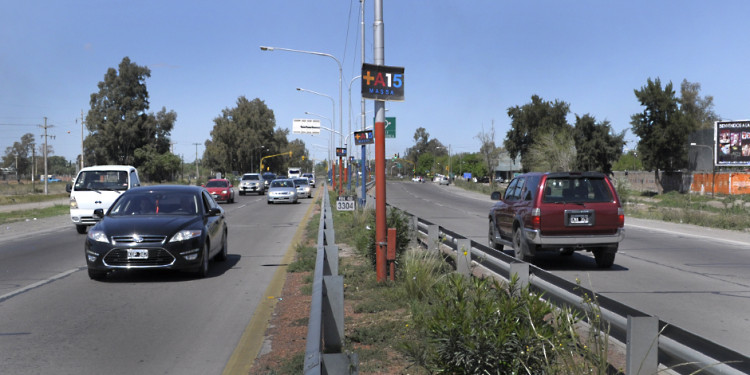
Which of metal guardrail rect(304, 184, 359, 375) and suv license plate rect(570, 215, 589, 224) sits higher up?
suv license plate rect(570, 215, 589, 224)

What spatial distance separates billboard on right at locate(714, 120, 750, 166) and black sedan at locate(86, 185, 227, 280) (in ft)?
170

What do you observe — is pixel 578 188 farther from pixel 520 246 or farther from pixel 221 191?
pixel 221 191

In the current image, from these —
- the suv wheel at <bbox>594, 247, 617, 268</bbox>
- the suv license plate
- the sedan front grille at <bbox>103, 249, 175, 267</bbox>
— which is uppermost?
the suv license plate

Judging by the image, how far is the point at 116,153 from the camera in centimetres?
8450

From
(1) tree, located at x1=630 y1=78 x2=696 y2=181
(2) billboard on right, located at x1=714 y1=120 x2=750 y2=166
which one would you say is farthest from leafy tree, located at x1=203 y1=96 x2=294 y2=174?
(2) billboard on right, located at x1=714 y1=120 x2=750 y2=166

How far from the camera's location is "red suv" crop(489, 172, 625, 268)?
1101 centimetres

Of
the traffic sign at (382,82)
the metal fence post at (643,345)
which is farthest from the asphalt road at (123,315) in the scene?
the metal fence post at (643,345)

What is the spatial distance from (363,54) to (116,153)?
225 feet

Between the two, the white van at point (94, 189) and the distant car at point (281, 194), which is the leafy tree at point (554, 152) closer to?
the distant car at point (281, 194)

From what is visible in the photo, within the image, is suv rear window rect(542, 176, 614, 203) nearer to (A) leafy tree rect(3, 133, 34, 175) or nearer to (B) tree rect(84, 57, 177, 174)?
(B) tree rect(84, 57, 177, 174)

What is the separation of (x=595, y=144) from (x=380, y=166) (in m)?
63.4

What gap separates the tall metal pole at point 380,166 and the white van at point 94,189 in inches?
478

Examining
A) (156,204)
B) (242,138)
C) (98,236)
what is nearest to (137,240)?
(98,236)

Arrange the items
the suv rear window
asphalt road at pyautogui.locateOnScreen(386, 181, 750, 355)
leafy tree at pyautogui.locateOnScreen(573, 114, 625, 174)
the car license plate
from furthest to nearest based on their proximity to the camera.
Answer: leafy tree at pyautogui.locateOnScreen(573, 114, 625, 174)
the suv rear window
the car license plate
asphalt road at pyautogui.locateOnScreen(386, 181, 750, 355)
